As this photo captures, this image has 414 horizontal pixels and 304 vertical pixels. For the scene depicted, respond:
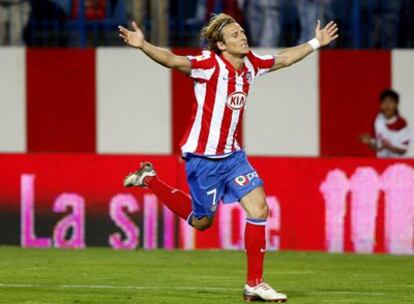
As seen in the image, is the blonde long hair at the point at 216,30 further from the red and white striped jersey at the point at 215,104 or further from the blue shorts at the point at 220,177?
the blue shorts at the point at 220,177

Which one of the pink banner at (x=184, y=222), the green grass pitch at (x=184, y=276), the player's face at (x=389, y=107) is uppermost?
the player's face at (x=389, y=107)

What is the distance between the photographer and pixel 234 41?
42.2ft

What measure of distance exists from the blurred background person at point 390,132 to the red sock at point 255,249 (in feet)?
22.0

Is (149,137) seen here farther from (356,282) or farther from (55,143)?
(356,282)

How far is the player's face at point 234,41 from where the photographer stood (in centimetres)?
1285

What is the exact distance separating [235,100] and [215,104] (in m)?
0.15

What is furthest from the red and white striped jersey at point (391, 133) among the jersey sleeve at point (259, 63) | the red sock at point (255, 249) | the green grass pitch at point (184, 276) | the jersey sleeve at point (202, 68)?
the red sock at point (255, 249)

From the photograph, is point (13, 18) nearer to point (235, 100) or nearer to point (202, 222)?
point (202, 222)

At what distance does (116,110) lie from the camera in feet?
67.6

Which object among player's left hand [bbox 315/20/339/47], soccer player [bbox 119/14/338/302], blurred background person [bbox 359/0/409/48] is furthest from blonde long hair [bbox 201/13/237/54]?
blurred background person [bbox 359/0/409/48]

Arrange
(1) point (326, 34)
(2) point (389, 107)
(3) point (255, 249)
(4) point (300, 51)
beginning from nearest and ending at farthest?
(3) point (255, 249) → (4) point (300, 51) → (1) point (326, 34) → (2) point (389, 107)

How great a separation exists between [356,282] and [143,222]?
4.03 meters

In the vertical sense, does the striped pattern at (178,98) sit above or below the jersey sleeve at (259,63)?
below

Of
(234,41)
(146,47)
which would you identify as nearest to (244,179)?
(234,41)
